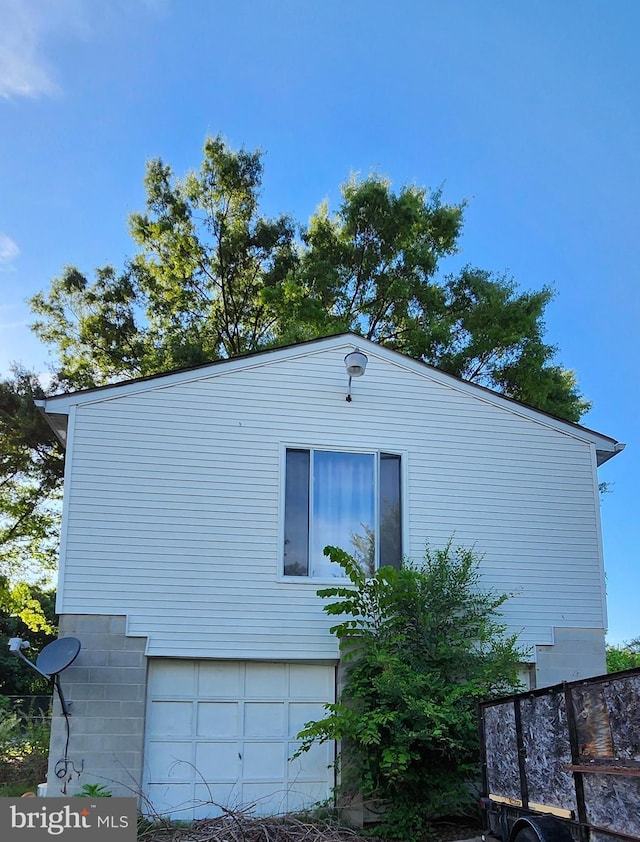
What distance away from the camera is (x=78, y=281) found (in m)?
22.8

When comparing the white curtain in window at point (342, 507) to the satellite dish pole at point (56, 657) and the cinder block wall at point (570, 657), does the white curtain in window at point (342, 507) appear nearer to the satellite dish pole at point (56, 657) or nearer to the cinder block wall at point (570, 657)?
the cinder block wall at point (570, 657)

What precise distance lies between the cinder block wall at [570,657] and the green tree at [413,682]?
70 cm

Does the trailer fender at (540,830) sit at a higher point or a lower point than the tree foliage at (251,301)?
lower

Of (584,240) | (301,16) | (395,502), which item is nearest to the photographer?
(395,502)

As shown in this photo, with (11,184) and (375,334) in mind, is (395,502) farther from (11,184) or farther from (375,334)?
(375,334)

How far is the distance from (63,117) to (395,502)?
10.2 m

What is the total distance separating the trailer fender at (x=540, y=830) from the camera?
5738mm

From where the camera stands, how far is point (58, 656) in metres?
8.20

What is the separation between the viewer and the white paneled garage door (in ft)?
28.8

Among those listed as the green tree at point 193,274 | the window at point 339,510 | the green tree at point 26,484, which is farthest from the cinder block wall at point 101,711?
the green tree at point 193,274

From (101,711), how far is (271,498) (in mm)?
3036

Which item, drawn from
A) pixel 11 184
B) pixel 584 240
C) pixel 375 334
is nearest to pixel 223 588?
pixel 11 184

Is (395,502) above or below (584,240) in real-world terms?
below

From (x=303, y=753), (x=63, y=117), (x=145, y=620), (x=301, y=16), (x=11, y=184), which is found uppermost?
(x=301, y=16)
